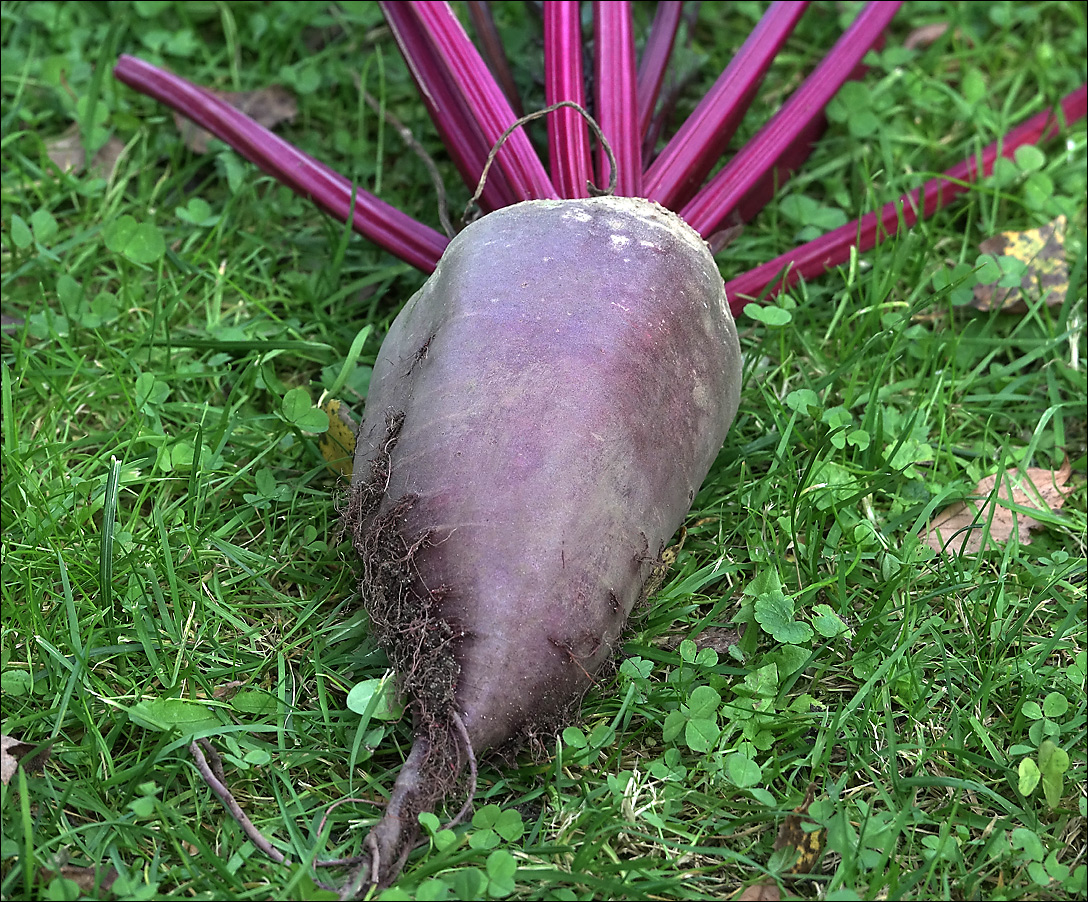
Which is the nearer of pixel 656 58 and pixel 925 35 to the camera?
pixel 656 58

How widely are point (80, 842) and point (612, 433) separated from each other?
3.76 feet

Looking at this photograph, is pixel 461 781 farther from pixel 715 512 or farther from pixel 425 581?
pixel 715 512

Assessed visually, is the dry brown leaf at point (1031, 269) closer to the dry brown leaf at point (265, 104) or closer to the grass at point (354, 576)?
the grass at point (354, 576)

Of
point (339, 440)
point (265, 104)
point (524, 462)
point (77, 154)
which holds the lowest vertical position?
point (77, 154)

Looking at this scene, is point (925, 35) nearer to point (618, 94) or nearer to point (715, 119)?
point (715, 119)

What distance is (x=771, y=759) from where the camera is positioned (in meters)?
1.97

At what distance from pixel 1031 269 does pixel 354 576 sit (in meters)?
1.98

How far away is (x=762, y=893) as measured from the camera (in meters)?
1.82

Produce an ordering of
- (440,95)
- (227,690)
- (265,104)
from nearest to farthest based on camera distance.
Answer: (227,690) < (440,95) < (265,104)

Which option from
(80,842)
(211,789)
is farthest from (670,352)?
(80,842)

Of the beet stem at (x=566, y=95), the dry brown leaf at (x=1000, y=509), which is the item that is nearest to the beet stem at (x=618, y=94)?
the beet stem at (x=566, y=95)

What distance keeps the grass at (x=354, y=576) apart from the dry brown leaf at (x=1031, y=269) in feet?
0.18

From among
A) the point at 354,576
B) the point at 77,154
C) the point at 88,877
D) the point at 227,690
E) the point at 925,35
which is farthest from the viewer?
the point at 925,35

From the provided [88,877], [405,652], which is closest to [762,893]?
[405,652]
